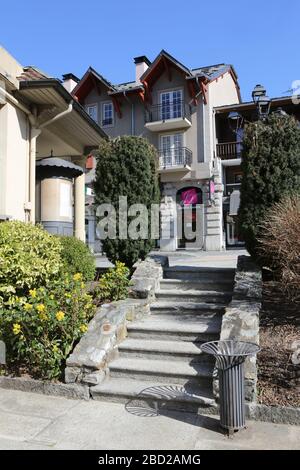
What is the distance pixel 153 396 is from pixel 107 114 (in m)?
24.9

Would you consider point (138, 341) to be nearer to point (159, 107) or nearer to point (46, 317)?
point (46, 317)

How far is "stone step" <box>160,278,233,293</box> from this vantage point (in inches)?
267

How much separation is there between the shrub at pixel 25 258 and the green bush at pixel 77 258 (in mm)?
455

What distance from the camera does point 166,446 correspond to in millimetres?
3457

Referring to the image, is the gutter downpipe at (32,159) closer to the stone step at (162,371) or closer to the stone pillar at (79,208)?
the stone pillar at (79,208)

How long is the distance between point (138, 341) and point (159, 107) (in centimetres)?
2216

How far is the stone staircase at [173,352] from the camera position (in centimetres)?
441

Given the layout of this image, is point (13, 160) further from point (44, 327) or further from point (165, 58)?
point (165, 58)

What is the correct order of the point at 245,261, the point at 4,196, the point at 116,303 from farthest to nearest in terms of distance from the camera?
the point at 4,196, the point at 245,261, the point at 116,303

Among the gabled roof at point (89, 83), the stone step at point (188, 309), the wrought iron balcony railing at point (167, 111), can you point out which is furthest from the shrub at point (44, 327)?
the gabled roof at point (89, 83)

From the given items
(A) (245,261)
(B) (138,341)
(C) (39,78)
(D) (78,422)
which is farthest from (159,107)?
(D) (78,422)

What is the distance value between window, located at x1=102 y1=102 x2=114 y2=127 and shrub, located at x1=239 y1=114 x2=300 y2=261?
21.1 m

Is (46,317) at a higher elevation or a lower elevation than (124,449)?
higher

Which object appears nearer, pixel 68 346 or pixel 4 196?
pixel 68 346
